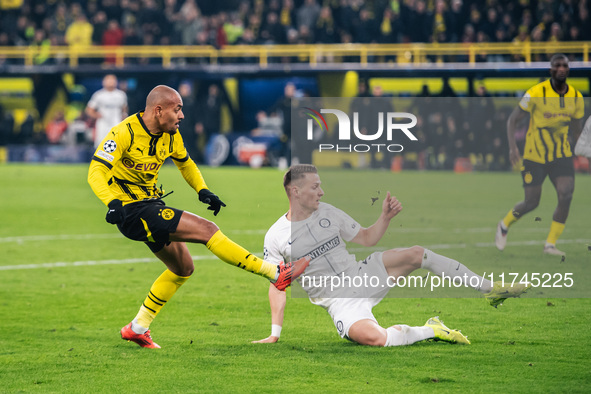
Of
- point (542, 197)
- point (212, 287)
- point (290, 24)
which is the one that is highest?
point (290, 24)

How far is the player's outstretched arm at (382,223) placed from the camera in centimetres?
589

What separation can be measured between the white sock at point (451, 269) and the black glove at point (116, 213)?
2012 millimetres

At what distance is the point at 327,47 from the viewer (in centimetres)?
2708

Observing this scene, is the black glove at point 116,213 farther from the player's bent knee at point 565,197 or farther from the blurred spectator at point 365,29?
the blurred spectator at point 365,29

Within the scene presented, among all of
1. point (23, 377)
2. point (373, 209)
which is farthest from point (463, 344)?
point (23, 377)

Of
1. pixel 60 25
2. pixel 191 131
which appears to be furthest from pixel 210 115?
pixel 60 25

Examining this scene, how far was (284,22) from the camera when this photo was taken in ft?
93.8

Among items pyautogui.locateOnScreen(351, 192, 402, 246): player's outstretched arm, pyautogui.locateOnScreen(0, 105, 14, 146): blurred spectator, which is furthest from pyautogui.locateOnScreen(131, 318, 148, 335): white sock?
pyautogui.locateOnScreen(0, 105, 14, 146): blurred spectator

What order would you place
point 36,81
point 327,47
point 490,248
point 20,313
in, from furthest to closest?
point 36,81
point 327,47
point 490,248
point 20,313

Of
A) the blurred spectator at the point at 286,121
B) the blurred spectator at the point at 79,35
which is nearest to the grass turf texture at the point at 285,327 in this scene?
the blurred spectator at the point at 286,121

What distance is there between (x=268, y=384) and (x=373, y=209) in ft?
5.44

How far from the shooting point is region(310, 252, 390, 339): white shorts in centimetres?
598

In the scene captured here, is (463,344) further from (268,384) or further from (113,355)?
(113,355)

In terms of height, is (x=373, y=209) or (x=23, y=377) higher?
(x=373, y=209)
